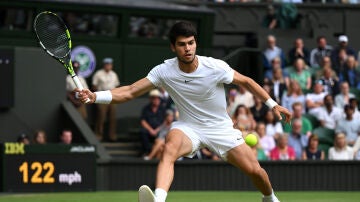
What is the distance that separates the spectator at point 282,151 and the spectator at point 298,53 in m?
3.87

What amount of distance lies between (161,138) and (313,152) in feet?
8.54

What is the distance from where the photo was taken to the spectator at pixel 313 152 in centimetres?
1911

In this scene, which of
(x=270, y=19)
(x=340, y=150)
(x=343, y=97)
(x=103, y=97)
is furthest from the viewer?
(x=270, y=19)

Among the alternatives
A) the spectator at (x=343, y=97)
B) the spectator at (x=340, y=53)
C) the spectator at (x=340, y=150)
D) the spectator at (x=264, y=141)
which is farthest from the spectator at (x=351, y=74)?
the spectator at (x=264, y=141)

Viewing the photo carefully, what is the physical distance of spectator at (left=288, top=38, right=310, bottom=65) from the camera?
22516mm

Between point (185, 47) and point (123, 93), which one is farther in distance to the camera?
point (123, 93)

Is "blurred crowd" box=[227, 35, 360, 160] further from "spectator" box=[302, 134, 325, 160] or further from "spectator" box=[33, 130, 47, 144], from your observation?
"spectator" box=[33, 130, 47, 144]

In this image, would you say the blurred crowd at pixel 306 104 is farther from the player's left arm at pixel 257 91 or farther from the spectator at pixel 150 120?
the player's left arm at pixel 257 91

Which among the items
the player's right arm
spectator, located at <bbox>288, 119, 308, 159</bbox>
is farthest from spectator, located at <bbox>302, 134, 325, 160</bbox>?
the player's right arm

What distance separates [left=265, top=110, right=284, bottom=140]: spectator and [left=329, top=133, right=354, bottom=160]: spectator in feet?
3.38

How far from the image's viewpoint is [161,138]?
1931 cm

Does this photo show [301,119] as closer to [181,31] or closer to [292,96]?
[292,96]

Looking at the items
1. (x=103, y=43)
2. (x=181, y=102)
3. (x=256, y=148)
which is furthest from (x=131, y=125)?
(x=181, y=102)

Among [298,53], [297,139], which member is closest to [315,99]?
[297,139]
